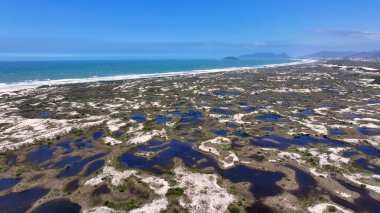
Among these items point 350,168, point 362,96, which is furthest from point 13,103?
point 362,96

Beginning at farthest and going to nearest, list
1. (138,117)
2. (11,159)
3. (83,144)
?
1. (138,117)
2. (83,144)
3. (11,159)

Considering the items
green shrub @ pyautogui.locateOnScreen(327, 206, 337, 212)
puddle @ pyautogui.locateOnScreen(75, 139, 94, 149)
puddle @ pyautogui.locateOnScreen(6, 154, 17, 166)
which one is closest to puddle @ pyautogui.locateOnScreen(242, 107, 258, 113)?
puddle @ pyautogui.locateOnScreen(75, 139, 94, 149)

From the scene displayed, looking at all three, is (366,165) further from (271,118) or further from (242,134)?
(271,118)

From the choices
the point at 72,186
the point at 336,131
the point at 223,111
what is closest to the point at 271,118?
the point at 223,111

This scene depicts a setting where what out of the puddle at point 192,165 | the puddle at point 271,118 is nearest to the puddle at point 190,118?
the puddle at point 192,165

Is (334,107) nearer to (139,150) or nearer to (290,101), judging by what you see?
(290,101)

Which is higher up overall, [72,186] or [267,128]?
[72,186]

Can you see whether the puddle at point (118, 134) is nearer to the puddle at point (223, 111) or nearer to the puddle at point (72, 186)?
the puddle at point (72, 186)

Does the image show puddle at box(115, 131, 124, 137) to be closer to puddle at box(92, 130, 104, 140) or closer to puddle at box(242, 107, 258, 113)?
puddle at box(92, 130, 104, 140)

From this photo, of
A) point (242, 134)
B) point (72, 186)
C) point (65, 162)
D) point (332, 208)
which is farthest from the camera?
point (242, 134)
